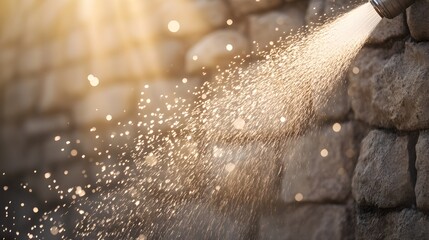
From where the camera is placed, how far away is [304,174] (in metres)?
1.80

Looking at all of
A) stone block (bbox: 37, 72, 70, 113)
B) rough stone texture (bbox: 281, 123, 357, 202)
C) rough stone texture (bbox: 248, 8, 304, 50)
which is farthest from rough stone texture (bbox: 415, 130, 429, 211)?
stone block (bbox: 37, 72, 70, 113)

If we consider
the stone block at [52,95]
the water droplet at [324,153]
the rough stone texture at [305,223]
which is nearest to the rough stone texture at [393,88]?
the water droplet at [324,153]

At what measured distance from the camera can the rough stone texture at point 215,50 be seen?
6.77 feet

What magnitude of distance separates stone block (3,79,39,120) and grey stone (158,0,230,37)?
755 mm

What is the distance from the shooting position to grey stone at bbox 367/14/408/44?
62.9 inches

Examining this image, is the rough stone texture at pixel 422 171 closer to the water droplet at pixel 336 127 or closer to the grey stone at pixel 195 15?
the water droplet at pixel 336 127

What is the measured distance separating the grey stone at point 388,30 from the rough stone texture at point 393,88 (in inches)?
1.4

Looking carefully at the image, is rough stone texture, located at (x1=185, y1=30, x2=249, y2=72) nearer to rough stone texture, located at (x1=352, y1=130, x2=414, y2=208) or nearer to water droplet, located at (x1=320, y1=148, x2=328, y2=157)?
water droplet, located at (x1=320, y1=148, x2=328, y2=157)

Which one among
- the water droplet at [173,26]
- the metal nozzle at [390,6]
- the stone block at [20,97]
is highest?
the metal nozzle at [390,6]

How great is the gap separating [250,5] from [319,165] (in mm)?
623

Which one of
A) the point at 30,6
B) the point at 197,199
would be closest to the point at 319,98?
the point at 197,199

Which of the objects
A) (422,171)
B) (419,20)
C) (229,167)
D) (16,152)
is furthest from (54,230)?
(419,20)

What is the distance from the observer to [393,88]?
1.58 m

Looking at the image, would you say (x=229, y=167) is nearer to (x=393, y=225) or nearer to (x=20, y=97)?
(x=393, y=225)
